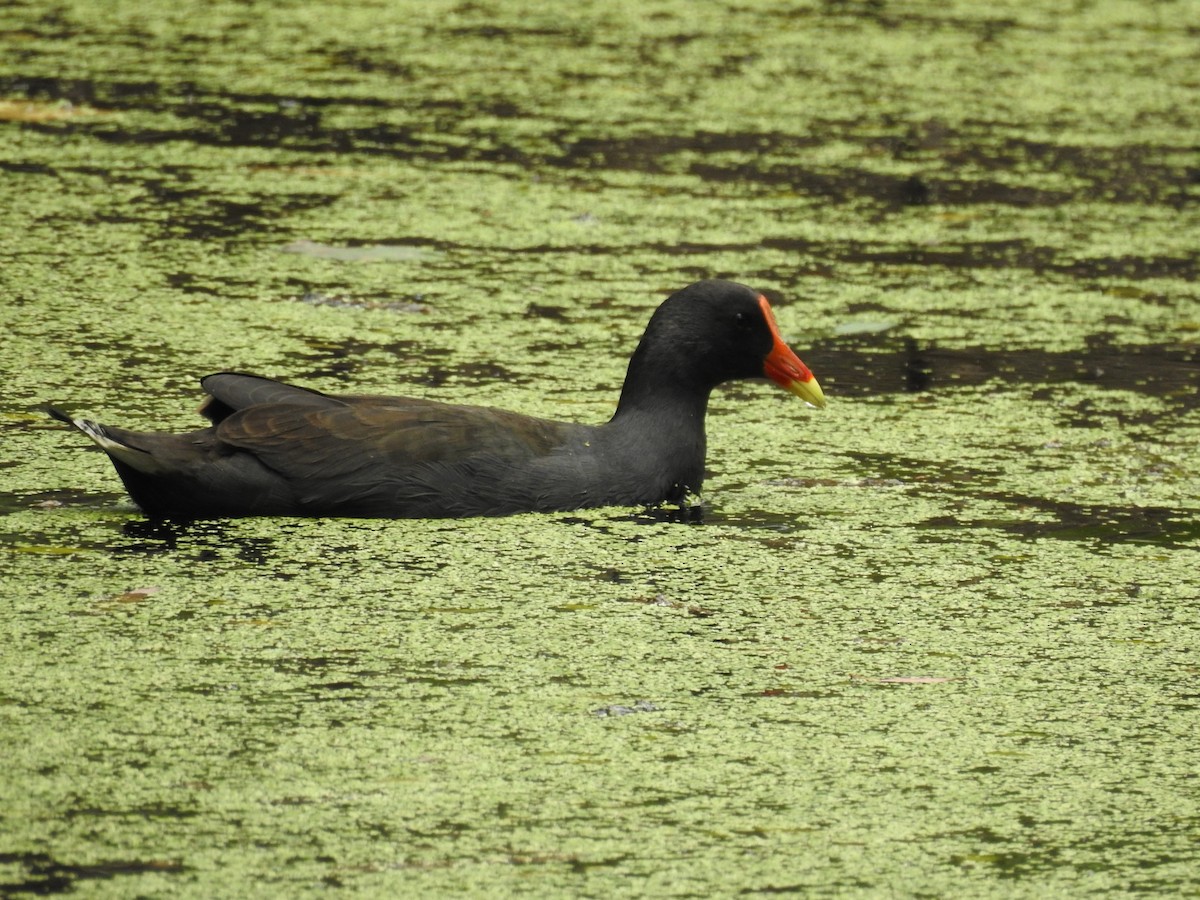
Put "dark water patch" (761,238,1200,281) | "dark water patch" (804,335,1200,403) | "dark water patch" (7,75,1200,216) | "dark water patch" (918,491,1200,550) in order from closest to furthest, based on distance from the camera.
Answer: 1. "dark water patch" (918,491,1200,550)
2. "dark water patch" (804,335,1200,403)
3. "dark water patch" (761,238,1200,281)
4. "dark water patch" (7,75,1200,216)

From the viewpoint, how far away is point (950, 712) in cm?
267

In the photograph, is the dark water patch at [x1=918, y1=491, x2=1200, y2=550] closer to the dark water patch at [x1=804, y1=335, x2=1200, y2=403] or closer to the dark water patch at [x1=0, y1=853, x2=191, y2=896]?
the dark water patch at [x1=804, y1=335, x2=1200, y2=403]

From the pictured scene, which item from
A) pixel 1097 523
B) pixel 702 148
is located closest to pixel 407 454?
pixel 1097 523

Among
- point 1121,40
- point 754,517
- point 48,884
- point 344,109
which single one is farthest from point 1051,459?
point 1121,40

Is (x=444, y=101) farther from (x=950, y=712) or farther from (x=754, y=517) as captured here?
(x=950, y=712)

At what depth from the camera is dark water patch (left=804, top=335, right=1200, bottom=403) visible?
4297 mm

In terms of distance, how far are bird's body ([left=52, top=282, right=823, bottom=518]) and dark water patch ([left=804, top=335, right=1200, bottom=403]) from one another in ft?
2.50

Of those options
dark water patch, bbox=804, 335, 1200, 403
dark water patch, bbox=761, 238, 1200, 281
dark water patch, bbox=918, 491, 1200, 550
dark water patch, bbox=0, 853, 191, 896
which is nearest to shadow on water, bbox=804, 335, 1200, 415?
dark water patch, bbox=804, 335, 1200, 403

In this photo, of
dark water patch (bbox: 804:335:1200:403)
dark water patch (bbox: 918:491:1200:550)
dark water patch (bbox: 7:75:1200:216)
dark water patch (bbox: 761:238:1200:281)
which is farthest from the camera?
dark water patch (bbox: 7:75:1200:216)

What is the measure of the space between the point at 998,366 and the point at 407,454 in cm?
160

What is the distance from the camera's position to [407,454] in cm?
333

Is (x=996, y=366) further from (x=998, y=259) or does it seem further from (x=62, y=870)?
(x=62, y=870)

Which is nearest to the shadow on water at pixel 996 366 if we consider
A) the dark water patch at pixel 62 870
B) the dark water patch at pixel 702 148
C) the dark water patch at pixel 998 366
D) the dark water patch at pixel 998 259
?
the dark water patch at pixel 998 366

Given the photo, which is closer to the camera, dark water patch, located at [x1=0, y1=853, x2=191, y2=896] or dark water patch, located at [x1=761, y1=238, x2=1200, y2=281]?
dark water patch, located at [x1=0, y1=853, x2=191, y2=896]
